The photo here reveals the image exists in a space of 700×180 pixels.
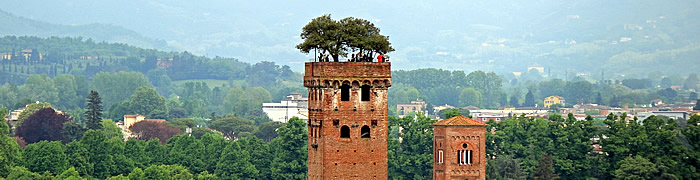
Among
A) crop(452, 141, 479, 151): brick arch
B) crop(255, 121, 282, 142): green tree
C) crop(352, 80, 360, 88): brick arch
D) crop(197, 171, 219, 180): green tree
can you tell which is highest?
crop(352, 80, 360, 88): brick arch

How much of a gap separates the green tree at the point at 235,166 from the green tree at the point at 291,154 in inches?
67.6

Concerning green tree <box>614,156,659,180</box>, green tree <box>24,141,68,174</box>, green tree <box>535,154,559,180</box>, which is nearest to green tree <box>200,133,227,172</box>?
green tree <box>24,141,68,174</box>

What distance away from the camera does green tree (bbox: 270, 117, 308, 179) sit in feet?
311

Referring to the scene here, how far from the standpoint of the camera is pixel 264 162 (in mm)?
99938

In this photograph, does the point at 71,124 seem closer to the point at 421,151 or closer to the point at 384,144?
the point at 421,151

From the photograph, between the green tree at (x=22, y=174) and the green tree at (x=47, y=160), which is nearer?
the green tree at (x=22, y=174)

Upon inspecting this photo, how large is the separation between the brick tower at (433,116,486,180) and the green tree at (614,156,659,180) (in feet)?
34.1

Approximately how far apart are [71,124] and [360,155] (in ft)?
309

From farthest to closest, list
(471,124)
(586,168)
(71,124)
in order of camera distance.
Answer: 1. (71,124)
2. (586,168)
3. (471,124)

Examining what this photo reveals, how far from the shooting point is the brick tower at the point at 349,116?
39.6 meters

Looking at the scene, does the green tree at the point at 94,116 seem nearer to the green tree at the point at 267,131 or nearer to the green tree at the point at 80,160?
the green tree at the point at 267,131

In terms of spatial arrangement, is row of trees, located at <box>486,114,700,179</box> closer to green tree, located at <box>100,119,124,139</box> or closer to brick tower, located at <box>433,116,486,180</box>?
brick tower, located at <box>433,116,486,180</box>

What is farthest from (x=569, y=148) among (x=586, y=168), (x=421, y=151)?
(x=421, y=151)

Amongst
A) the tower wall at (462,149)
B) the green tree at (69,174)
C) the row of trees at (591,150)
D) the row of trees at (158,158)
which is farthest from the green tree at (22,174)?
the row of trees at (591,150)
